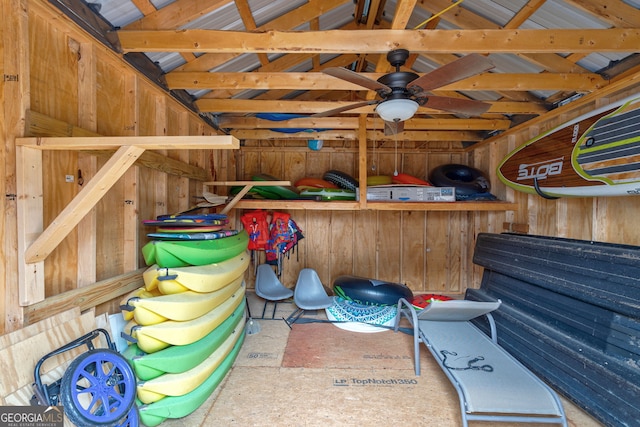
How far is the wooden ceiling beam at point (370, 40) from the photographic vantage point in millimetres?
1946

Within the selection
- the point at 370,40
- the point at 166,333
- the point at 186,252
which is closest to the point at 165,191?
the point at 186,252

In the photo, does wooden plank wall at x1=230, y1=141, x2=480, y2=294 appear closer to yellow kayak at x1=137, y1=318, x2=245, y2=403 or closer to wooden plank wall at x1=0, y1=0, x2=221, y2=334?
wooden plank wall at x1=0, y1=0, x2=221, y2=334

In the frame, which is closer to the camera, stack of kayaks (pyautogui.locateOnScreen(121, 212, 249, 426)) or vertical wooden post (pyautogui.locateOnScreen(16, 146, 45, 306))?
vertical wooden post (pyautogui.locateOnScreen(16, 146, 45, 306))

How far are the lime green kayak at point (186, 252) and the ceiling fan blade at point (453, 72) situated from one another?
1942mm

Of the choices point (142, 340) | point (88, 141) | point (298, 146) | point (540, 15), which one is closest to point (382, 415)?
point (142, 340)

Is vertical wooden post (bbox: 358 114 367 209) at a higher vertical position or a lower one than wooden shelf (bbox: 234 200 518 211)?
higher

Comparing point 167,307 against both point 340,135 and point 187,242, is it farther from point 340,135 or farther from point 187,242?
point 340,135

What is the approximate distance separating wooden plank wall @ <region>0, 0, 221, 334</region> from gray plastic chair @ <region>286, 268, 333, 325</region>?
6.31ft

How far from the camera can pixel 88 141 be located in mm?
1398

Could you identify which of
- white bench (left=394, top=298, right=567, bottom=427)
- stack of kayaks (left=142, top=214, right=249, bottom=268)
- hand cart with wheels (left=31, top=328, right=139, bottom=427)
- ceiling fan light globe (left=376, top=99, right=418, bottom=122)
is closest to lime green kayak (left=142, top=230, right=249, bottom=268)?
stack of kayaks (left=142, top=214, right=249, bottom=268)

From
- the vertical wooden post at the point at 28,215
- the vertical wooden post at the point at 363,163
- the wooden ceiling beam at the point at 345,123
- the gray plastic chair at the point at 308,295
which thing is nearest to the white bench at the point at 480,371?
the gray plastic chair at the point at 308,295

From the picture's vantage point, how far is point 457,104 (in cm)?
215

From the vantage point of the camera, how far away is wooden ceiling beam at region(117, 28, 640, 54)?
1.95 metres

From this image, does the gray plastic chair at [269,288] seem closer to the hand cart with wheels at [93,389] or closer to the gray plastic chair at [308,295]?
the gray plastic chair at [308,295]
